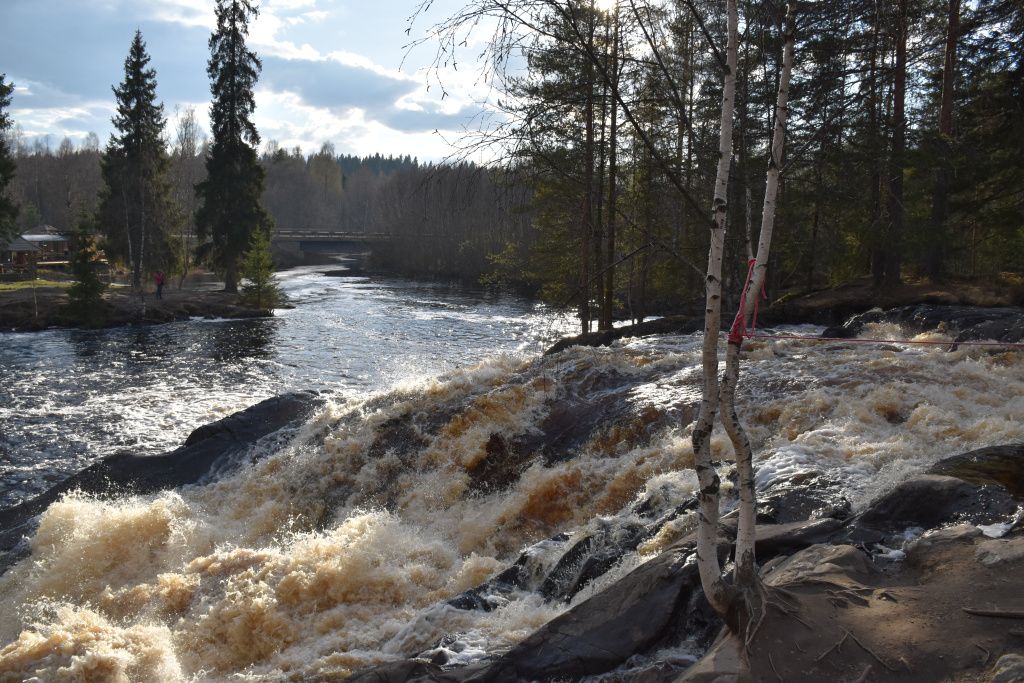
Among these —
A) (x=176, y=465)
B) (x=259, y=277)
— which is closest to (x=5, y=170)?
(x=259, y=277)

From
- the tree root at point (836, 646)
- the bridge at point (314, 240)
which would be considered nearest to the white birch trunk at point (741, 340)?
the tree root at point (836, 646)

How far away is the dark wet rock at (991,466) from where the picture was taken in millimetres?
6145

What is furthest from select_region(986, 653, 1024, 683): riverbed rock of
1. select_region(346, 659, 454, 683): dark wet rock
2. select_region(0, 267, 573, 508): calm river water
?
select_region(346, 659, 454, 683): dark wet rock

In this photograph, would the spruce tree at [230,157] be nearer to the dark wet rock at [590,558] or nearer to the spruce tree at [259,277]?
the spruce tree at [259,277]

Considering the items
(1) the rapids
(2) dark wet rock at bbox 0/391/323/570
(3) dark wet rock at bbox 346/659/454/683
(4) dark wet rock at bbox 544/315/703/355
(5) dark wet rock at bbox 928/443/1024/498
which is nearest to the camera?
(3) dark wet rock at bbox 346/659/454/683

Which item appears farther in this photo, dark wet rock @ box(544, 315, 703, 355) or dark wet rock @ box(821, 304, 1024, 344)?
dark wet rock @ box(544, 315, 703, 355)

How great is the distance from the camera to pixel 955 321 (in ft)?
47.2

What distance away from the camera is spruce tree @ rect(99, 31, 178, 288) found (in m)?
37.7

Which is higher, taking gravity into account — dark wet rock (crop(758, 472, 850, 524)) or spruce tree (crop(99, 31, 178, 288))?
spruce tree (crop(99, 31, 178, 288))

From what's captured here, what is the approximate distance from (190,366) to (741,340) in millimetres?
21982

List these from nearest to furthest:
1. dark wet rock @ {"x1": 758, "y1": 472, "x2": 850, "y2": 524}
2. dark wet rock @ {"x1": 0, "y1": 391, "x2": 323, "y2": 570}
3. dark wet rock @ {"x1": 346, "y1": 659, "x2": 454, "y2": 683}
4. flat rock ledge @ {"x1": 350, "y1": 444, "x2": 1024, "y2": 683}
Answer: flat rock ledge @ {"x1": 350, "y1": 444, "x2": 1024, "y2": 683} → dark wet rock @ {"x1": 346, "y1": 659, "x2": 454, "y2": 683} → dark wet rock @ {"x1": 758, "y1": 472, "x2": 850, "y2": 524} → dark wet rock @ {"x1": 0, "y1": 391, "x2": 323, "y2": 570}

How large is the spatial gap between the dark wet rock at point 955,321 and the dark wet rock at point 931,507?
807cm

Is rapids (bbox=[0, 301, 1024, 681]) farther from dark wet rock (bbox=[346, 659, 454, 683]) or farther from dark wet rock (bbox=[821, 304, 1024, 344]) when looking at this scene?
dark wet rock (bbox=[821, 304, 1024, 344])

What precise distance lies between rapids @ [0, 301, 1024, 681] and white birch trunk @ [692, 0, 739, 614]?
225cm
